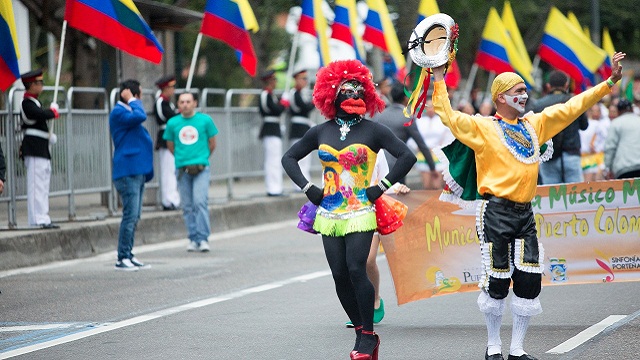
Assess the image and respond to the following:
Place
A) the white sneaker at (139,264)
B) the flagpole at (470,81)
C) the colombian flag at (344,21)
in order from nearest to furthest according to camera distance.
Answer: the white sneaker at (139,264)
the colombian flag at (344,21)
the flagpole at (470,81)

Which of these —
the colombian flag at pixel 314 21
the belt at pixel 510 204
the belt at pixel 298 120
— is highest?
the colombian flag at pixel 314 21

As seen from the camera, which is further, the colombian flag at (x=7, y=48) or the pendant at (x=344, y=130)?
the colombian flag at (x=7, y=48)

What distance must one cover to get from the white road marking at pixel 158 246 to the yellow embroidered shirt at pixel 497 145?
6.92 metres

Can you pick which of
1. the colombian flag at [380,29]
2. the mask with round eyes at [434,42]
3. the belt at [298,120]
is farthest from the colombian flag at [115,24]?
the colombian flag at [380,29]

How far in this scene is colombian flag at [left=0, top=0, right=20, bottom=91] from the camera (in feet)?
41.1

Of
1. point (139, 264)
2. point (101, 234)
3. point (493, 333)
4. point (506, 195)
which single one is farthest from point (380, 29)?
point (493, 333)

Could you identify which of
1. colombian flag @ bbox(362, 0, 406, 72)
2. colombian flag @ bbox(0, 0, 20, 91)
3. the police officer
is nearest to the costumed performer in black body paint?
colombian flag @ bbox(0, 0, 20, 91)

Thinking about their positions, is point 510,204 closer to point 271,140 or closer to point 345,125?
point 345,125

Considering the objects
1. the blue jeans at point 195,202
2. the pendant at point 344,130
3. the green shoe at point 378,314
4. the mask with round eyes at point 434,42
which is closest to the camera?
the mask with round eyes at point 434,42

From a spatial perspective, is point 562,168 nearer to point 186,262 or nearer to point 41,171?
point 186,262

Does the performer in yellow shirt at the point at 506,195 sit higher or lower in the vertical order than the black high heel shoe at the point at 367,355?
higher

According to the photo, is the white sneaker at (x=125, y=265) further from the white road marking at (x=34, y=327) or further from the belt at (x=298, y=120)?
the belt at (x=298, y=120)

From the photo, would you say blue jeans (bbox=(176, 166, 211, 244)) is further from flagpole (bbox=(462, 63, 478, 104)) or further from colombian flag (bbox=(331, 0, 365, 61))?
flagpole (bbox=(462, 63, 478, 104))

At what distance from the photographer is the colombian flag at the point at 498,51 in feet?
74.7
